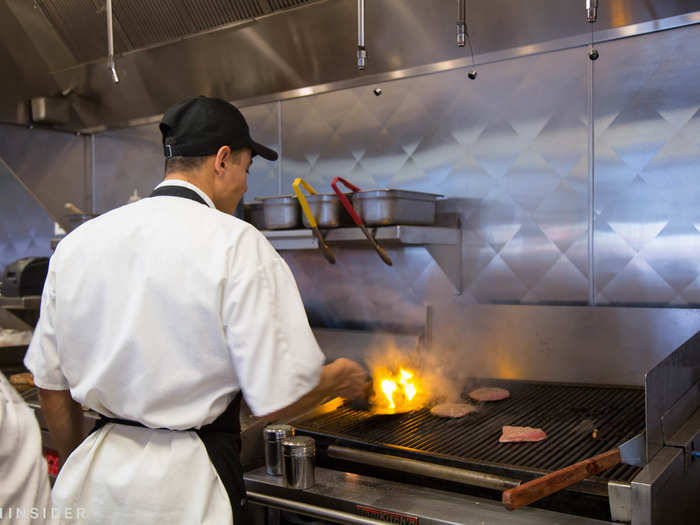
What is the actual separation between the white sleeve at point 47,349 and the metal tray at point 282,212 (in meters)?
1.24

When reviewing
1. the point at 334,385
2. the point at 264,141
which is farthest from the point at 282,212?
the point at 334,385

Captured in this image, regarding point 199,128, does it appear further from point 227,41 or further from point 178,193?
point 227,41

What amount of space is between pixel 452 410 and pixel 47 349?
125cm

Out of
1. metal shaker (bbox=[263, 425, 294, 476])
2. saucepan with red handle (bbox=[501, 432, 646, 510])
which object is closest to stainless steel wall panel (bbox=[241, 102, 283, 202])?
metal shaker (bbox=[263, 425, 294, 476])

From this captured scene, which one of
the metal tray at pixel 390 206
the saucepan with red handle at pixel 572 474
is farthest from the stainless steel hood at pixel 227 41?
the saucepan with red handle at pixel 572 474

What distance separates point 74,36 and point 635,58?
9.46 ft

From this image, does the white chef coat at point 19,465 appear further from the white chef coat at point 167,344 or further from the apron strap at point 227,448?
the apron strap at point 227,448

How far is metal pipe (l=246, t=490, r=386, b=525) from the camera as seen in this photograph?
1614 mm

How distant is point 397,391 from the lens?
7.85 ft

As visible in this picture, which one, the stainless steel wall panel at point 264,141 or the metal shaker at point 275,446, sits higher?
the stainless steel wall panel at point 264,141

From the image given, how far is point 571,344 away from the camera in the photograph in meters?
2.47

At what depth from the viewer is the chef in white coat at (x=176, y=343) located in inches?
53.1

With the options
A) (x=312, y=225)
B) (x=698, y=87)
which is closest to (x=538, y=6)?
(x=698, y=87)

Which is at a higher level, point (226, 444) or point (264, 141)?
point (264, 141)
